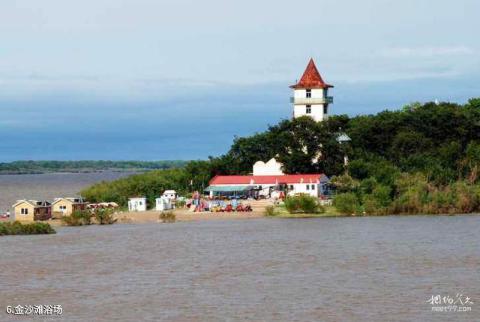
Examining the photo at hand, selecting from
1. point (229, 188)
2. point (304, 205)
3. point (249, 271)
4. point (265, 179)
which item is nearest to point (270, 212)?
point (304, 205)

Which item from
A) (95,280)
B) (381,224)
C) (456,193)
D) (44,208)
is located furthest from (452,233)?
(44,208)

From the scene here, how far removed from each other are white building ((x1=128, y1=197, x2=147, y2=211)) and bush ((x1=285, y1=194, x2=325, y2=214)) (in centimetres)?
1194

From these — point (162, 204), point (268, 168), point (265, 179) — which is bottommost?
point (162, 204)

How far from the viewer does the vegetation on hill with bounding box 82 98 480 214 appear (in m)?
68.9

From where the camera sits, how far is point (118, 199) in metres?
78.2

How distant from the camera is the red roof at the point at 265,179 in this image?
77938 mm

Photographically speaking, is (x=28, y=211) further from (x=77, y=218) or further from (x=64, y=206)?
(x=77, y=218)

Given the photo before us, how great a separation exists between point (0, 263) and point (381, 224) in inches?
991

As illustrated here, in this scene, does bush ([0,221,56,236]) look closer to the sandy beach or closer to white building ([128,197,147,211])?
the sandy beach

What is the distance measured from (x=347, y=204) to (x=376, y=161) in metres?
13.2

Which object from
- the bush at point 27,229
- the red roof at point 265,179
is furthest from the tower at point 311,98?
the bush at point 27,229

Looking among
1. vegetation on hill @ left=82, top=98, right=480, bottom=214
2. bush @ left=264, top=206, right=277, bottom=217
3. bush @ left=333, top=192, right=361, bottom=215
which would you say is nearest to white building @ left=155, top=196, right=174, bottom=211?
vegetation on hill @ left=82, top=98, right=480, bottom=214

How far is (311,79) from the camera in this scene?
89.9m

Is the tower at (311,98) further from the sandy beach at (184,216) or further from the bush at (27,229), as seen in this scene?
the bush at (27,229)
